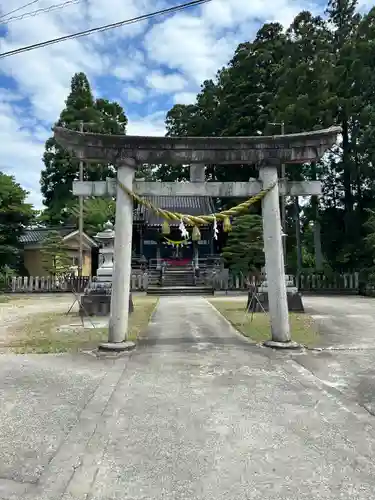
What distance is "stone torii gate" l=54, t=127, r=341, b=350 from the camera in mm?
7168

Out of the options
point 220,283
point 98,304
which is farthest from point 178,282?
point 98,304

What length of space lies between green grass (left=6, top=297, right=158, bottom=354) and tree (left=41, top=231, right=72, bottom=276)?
13806 millimetres

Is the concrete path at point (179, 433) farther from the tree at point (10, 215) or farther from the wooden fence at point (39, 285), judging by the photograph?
the tree at point (10, 215)

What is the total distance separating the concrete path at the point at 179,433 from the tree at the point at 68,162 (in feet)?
100

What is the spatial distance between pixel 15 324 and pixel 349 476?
31.8ft

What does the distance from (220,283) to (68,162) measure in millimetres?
18338

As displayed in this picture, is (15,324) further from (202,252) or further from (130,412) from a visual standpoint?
(202,252)

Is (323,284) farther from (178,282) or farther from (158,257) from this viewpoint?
(158,257)

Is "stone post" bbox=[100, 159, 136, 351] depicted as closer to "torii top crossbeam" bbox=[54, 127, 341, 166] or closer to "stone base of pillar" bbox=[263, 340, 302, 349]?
"torii top crossbeam" bbox=[54, 127, 341, 166]

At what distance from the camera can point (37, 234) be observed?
2930 centimetres

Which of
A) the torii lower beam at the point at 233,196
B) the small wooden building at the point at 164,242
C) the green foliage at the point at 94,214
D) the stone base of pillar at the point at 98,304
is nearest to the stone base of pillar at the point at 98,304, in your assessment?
the stone base of pillar at the point at 98,304

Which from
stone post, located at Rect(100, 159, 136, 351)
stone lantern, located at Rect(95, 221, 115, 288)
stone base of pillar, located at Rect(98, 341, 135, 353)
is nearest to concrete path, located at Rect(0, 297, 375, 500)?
stone base of pillar, located at Rect(98, 341, 135, 353)

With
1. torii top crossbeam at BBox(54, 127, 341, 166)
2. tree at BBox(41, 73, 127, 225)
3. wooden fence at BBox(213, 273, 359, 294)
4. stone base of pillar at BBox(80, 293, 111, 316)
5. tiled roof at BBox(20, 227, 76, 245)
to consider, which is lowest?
stone base of pillar at BBox(80, 293, 111, 316)

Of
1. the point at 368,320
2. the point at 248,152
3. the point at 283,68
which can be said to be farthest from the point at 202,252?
the point at 248,152
